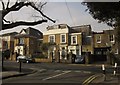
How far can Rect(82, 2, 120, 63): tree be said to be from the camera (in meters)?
18.9

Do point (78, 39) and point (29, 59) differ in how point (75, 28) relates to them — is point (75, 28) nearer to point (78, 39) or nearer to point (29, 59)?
point (78, 39)

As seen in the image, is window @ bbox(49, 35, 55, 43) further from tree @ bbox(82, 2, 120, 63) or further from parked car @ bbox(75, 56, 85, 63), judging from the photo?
tree @ bbox(82, 2, 120, 63)

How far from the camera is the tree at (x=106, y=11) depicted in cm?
1894

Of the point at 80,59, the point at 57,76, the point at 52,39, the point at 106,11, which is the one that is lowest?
the point at 57,76

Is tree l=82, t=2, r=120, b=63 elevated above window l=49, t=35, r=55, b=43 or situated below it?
below

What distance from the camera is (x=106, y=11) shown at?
19.6m

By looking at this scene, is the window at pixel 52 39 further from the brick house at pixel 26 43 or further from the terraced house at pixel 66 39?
the brick house at pixel 26 43

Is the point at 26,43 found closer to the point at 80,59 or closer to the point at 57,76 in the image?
the point at 80,59

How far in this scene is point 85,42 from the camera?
73.9m

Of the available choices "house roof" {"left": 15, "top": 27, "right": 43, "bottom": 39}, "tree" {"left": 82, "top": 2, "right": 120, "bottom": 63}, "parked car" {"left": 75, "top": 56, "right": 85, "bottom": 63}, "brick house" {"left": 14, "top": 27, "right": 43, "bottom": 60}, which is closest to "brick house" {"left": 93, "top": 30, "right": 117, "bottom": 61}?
"parked car" {"left": 75, "top": 56, "right": 85, "bottom": 63}

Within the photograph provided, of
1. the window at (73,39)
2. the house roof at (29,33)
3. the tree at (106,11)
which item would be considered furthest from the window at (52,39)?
the tree at (106,11)

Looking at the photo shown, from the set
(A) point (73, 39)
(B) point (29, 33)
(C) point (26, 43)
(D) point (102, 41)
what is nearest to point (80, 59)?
(D) point (102, 41)

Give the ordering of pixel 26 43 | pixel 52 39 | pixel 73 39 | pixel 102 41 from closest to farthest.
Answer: pixel 102 41, pixel 73 39, pixel 52 39, pixel 26 43

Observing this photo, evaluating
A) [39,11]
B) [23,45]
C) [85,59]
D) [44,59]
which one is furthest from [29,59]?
[39,11]
